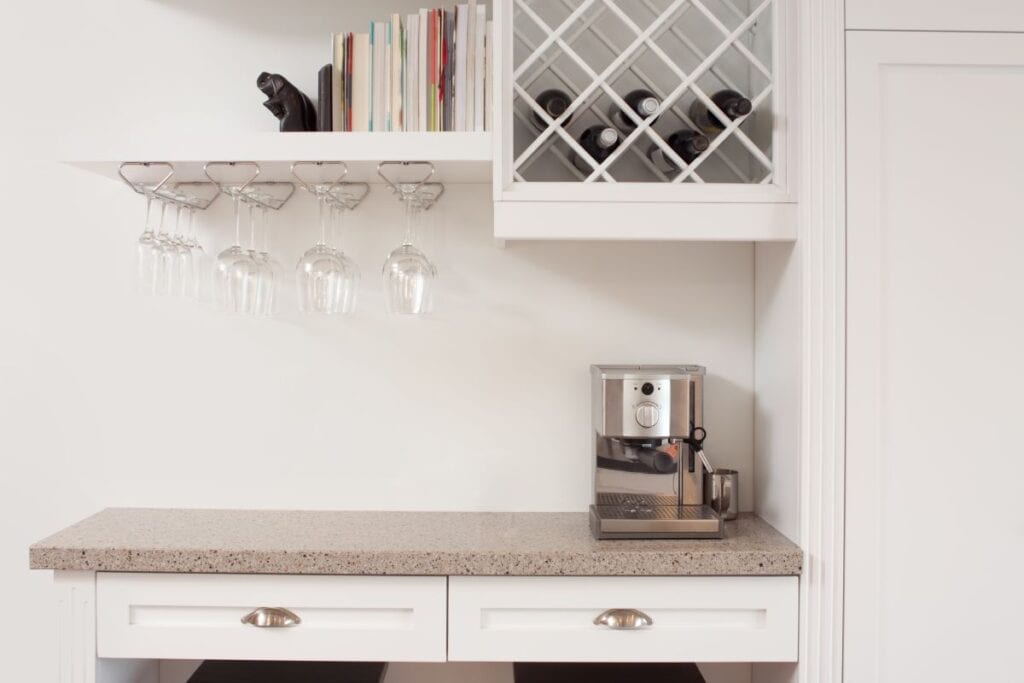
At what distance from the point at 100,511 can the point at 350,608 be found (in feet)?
2.52

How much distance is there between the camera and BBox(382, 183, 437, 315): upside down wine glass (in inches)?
60.4

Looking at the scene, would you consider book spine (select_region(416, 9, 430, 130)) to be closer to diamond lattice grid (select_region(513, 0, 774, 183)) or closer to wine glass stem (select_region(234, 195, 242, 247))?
diamond lattice grid (select_region(513, 0, 774, 183))

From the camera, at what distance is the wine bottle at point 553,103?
1.50 meters

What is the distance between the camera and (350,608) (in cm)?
140

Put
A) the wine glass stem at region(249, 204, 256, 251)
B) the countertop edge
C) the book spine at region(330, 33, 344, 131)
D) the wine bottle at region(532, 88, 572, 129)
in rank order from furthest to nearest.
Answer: the wine glass stem at region(249, 204, 256, 251)
the book spine at region(330, 33, 344, 131)
the wine bottle at region(532, 88, 572, 129)
the countertop edge

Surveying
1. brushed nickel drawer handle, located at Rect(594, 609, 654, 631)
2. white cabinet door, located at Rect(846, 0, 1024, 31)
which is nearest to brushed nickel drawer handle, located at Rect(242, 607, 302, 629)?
brushed nickel drawer handle, located at Rect(594, 609, 654, 631)

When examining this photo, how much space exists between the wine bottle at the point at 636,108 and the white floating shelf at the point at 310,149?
279mm

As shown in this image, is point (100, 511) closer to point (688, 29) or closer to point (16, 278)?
point (16, 278)

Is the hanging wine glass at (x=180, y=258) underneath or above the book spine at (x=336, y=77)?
underneath

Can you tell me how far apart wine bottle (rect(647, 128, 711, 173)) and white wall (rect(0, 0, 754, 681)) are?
0.25 m

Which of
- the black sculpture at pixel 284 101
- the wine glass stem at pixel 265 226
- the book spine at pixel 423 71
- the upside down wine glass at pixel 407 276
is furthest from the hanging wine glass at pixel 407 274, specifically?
the wine glass stem at pixel 265 226

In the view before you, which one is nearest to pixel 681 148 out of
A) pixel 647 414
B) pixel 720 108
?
pixel 720 108

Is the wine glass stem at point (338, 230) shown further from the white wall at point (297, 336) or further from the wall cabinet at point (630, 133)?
the wall cabinet at point (630, 133)

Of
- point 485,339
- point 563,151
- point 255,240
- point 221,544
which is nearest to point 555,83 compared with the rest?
point 563,151
